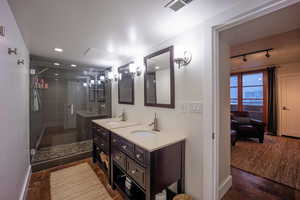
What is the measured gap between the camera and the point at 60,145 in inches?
123

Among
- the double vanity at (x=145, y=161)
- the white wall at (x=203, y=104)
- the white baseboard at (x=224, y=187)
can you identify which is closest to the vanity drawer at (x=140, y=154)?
the double vanity at (x=145, y=161)

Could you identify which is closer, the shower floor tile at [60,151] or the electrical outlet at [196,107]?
the electrical outlet at [196,107]

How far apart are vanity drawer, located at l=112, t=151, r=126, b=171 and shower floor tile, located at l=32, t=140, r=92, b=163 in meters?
1.54

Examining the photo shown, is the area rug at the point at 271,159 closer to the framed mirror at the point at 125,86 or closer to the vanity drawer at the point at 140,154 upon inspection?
the vanity drawer at the point at 140,154

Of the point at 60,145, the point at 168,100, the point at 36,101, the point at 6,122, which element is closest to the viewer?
the point at 6,122

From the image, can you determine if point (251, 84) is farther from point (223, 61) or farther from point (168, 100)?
point (168, 100)

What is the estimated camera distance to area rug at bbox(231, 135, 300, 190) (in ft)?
6.89

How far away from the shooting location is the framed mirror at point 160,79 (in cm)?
181

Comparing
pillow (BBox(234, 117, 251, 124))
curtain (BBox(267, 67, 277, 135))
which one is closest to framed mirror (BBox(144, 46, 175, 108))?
pillow (BBox(234, 117, 251, 124))

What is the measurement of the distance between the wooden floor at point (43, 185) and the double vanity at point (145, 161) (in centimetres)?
10

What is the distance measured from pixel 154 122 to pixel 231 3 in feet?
5.46

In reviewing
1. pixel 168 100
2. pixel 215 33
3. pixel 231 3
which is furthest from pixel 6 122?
pixel 231 3

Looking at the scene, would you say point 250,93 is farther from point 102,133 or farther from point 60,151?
point 60,151

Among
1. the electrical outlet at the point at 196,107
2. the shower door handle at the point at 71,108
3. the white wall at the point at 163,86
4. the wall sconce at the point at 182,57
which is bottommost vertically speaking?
the shower door handle at the point at 71,108
